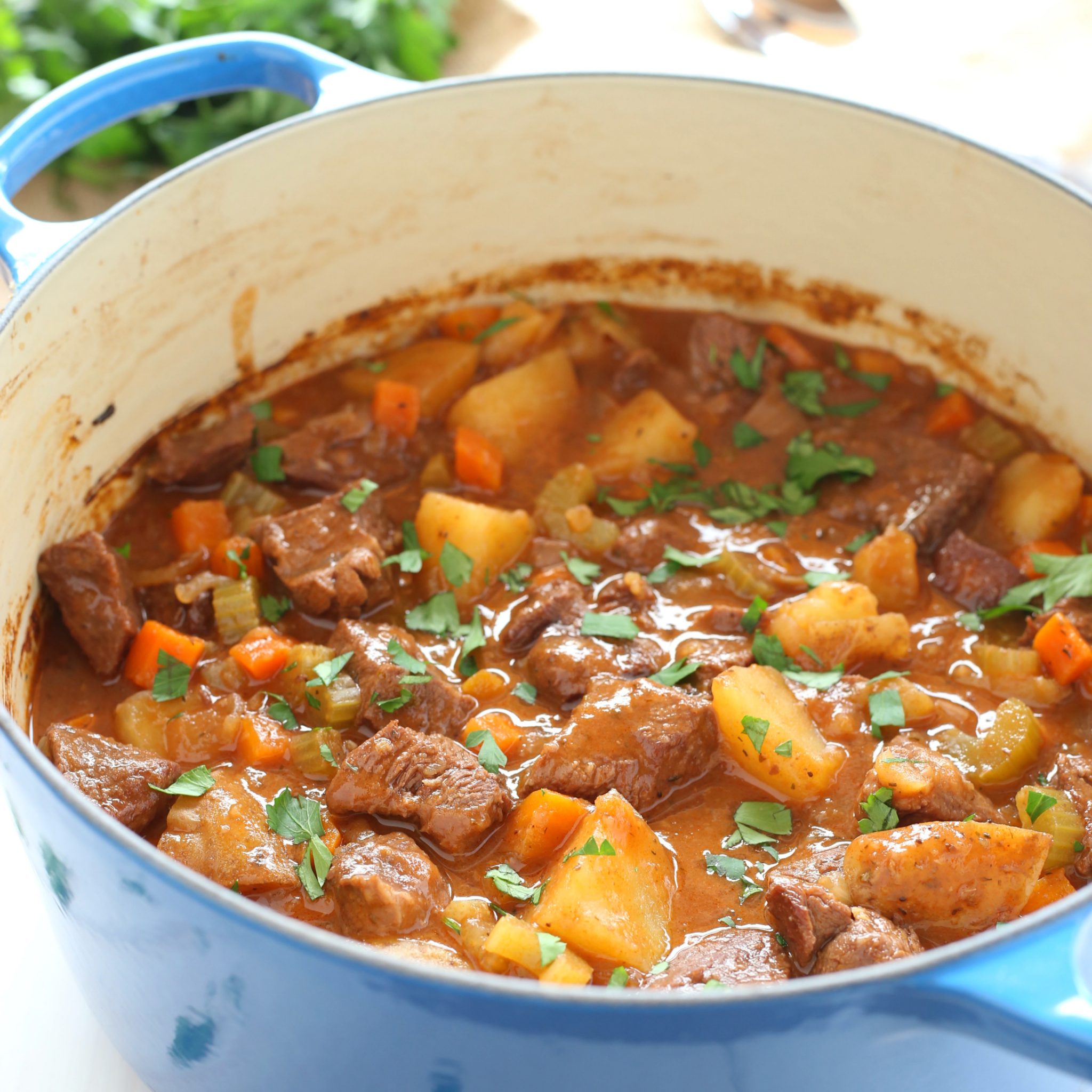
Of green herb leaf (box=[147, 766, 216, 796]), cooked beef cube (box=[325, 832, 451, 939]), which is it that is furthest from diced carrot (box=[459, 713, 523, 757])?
green herb leaf (box=[147, 766, 216, 796])

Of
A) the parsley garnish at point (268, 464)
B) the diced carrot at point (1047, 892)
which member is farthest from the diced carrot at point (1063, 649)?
the parsley garnish at point (268, 464)

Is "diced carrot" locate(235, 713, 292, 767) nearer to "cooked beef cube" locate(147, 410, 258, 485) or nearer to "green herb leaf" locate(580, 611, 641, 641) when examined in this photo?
"green herb leaf" locate(580, 611, 641, 641)

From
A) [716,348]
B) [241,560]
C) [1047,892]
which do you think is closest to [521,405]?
[716,348]

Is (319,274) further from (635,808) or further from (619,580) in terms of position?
(635,808)

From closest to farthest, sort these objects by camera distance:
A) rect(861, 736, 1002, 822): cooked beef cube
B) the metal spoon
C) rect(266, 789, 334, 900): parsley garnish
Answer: rect(266, 789, 334, 900): parsley garnish → rect(861, 736, 1002, 822): cooked beef cube → the metal spoon

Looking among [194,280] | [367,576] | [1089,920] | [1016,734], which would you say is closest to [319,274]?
[194,280]

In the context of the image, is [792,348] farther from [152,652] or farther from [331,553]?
[152,652]
